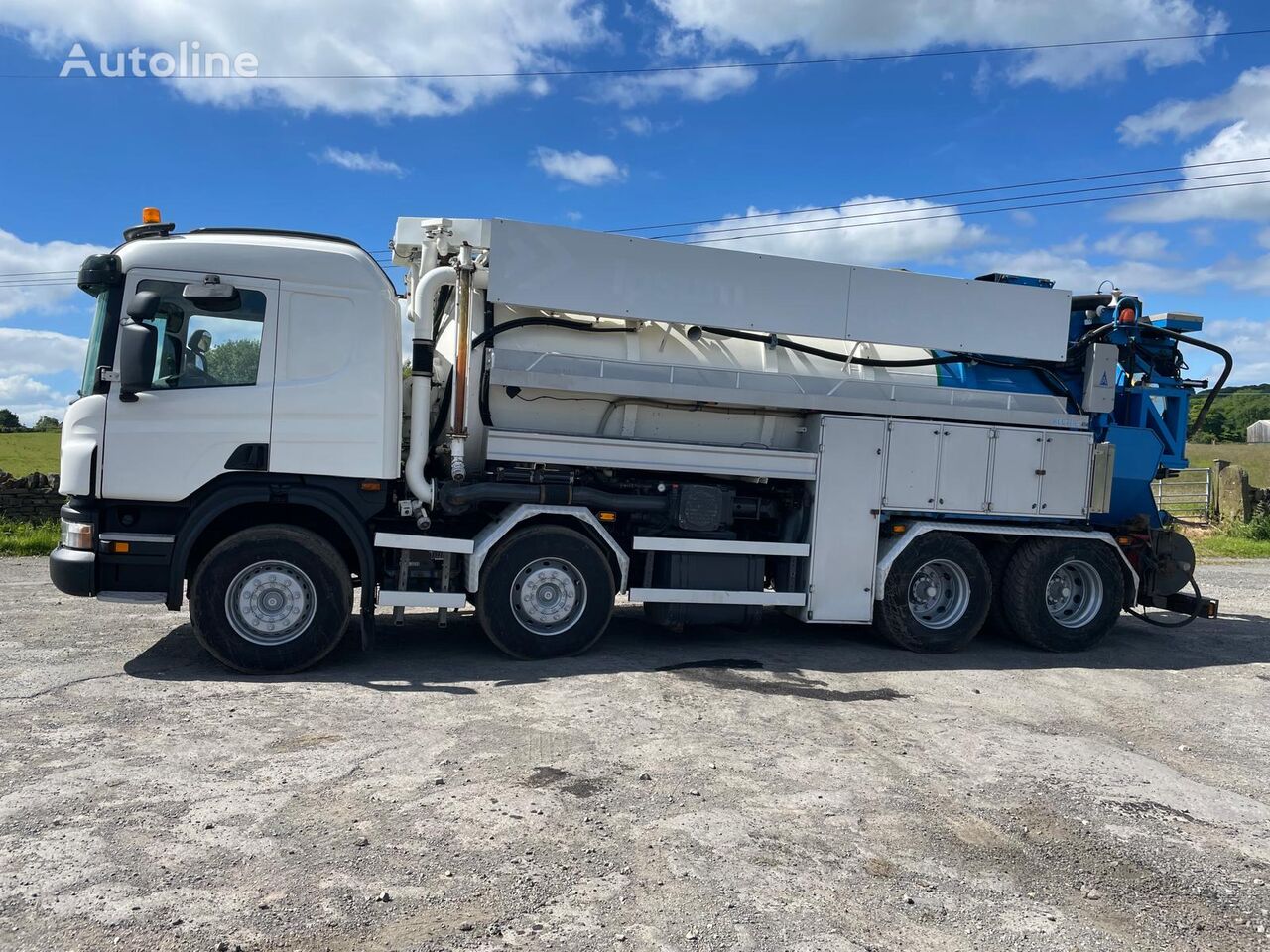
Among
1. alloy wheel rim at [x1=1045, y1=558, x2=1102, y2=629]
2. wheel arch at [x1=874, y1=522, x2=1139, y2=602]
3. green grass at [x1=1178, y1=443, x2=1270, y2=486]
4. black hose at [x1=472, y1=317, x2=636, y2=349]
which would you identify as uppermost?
green grass at [x1=1178, y1=443, x2=1270, y2=486]

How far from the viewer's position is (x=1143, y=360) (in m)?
9.07

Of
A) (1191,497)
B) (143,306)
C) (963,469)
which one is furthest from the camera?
(1191,497)

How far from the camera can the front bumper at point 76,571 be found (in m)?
6.26

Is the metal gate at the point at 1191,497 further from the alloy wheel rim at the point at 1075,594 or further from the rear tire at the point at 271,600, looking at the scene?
the rear tire at the point at 271,600

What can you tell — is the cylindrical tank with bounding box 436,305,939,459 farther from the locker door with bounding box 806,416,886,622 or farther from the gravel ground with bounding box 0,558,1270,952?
the gravel ground with bounding box 0,558,1270,952

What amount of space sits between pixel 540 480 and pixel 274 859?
3.96 metres

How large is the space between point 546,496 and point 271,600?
2173 mm

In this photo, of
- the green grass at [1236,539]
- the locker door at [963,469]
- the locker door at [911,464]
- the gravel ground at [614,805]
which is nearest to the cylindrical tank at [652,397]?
the locker door at [911,464]

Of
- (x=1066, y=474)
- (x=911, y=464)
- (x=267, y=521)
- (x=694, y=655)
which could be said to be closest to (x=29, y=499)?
(x=267, y=521)

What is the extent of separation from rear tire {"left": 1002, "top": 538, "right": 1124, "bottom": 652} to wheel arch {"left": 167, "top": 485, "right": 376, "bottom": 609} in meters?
5.83

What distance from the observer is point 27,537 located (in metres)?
13.2

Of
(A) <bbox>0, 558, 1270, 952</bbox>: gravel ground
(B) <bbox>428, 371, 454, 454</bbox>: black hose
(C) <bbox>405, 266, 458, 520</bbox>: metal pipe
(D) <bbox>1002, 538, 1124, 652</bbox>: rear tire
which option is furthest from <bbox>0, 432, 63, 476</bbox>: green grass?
(D) <bbox>1002, 538, 1124, 652</bbox>: rear tire

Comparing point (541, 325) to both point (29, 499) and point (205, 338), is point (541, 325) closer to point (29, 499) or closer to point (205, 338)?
point (205, 338)

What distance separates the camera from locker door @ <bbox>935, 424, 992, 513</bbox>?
8141 millimetres
